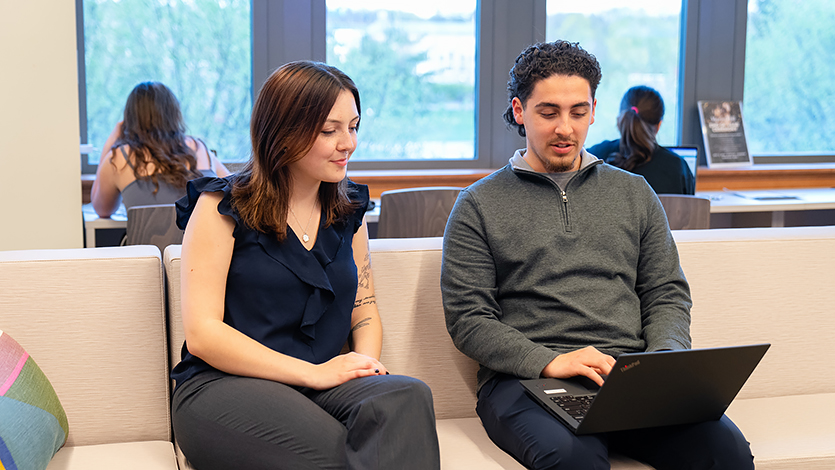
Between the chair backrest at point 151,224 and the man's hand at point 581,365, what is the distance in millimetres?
1594

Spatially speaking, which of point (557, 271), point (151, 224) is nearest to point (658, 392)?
point (557, 271)

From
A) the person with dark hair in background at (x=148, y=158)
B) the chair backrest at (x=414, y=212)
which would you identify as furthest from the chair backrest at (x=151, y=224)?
the chair backrest at (x=414, y=212)

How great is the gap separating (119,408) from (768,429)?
1.48m

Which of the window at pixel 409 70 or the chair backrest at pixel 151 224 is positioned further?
the window at pixel 409 70

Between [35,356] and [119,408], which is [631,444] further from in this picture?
[35,356]

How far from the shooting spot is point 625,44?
4895 mm

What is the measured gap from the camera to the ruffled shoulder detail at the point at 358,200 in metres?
1.72

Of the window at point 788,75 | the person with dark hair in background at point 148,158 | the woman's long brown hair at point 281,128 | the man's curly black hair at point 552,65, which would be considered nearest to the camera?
the woman's long brown hair at point 281,128

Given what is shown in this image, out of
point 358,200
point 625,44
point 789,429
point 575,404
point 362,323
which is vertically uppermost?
point 625,44

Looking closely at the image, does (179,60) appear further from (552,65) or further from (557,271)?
(557,271)

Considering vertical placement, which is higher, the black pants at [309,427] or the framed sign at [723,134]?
the framed sign at [723,134]

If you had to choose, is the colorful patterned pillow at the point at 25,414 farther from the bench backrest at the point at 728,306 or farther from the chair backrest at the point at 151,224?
the chair backrest at the point at 151,224

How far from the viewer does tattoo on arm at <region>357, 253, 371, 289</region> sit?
1.73 m

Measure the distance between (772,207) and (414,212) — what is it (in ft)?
6.39
